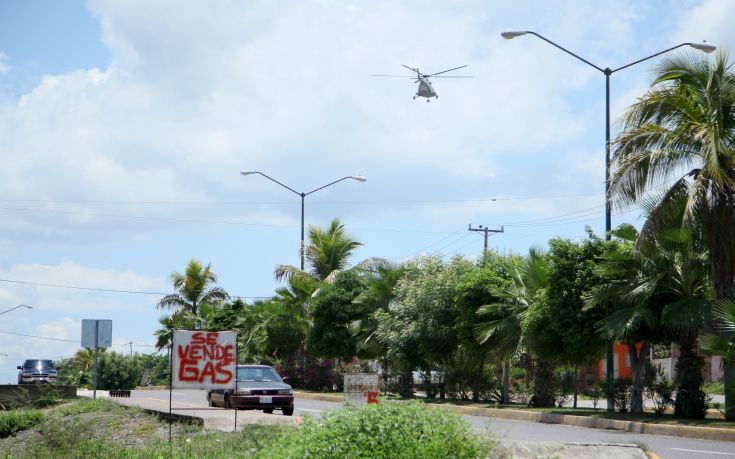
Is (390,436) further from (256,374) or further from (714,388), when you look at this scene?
(714,388)

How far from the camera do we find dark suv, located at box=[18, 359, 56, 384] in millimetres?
53094

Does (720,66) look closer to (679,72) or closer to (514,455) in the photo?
(679,72)

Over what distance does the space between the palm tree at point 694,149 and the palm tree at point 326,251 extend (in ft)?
83.9

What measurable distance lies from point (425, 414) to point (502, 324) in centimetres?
1876

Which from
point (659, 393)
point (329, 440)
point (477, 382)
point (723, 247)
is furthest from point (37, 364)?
point (329, 440)

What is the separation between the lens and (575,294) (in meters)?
22.9

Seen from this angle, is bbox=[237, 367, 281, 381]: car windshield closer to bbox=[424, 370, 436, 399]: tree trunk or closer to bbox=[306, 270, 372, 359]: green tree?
bbox=[424, 370, 436, 399]: tree trunk

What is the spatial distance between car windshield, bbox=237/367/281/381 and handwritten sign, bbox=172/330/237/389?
1117 centimetres

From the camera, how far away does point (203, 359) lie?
14445 mm

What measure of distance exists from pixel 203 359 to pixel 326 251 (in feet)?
103

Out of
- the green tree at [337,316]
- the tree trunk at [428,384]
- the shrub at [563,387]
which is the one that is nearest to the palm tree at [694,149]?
the shrub at [563,387]

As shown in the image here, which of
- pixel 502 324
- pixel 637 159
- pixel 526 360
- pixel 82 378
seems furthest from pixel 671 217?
pixel 82 378

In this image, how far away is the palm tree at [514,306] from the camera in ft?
85.0

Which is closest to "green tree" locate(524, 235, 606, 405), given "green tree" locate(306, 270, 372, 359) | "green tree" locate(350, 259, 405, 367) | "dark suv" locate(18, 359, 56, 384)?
"green tree" locate(350, 259, 405, 367)
